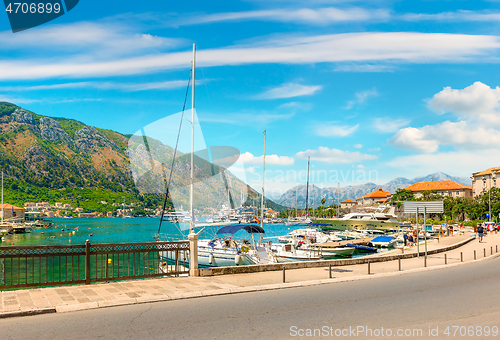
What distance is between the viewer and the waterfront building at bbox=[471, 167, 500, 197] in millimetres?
113375

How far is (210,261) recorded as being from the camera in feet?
96.3

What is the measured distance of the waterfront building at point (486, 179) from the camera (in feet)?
372

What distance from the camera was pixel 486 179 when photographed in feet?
393

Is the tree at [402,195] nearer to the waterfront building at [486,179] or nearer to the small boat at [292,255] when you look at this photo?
the waterfront building at [486,179]

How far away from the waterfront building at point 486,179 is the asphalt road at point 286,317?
117 metres

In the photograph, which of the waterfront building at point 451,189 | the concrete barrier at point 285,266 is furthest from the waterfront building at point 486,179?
the concrete barrier at point 285,266

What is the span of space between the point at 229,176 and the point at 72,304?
2437 inches

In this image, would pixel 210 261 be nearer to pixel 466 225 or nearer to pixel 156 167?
pixel 156 167

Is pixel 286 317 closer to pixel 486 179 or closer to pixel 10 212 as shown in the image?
pixel 486 179

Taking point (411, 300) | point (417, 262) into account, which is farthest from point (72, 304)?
point (417, 262)

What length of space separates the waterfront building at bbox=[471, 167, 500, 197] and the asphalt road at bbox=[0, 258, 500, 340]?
117 metres

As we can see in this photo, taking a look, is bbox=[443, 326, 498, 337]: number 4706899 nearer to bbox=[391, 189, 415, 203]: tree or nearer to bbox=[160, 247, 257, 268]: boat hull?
bbox=[160, 247, 257, 268]: boat hull

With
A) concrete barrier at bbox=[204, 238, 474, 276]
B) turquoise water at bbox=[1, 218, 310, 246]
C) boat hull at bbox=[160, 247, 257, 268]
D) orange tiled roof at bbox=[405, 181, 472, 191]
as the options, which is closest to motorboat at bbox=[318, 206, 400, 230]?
turquoise water at bbox=[1, 218, 310, 246]

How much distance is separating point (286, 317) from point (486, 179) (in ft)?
452
